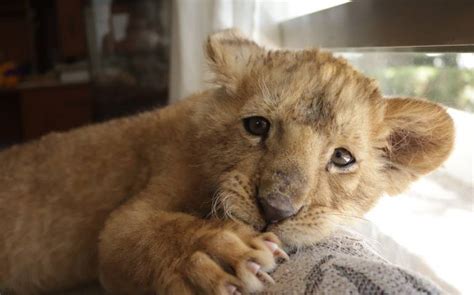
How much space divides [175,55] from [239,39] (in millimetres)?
1237

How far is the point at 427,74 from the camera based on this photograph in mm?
1267

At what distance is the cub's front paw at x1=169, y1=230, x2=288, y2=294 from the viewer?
88 cm

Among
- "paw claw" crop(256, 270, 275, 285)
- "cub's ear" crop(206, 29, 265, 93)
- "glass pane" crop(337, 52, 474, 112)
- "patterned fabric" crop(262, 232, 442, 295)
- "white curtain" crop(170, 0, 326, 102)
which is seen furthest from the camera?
"white curtain" crop(170, 0, 326, 102)

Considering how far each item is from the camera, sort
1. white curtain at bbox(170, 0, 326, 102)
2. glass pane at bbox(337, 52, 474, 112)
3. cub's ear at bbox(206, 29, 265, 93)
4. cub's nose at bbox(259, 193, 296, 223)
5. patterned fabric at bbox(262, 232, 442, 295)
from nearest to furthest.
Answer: patterned fabric at bbox(262, 232, 442, 295)
cub's nose at bbox(259, 193, 296, 223)
glass pane at bbox(337, 52, 474, 112)
cub's ear at bbox(206, 29, 265, 93)
white curtain at bbox(170, 0, 326, 102)

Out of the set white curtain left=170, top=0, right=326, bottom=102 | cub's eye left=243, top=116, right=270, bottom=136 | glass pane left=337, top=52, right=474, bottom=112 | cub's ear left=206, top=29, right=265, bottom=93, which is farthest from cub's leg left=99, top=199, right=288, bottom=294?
white curtain left=170, top=0, right=326, bottom=102

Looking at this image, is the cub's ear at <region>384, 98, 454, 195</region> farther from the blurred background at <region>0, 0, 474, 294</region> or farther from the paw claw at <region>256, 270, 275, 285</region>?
the paw claw at <region>256, 270, 275, 285</region>

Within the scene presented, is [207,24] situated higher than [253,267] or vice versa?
[207,24]

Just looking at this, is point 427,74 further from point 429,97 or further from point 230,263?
point 230,263

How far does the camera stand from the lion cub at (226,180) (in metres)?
1.00

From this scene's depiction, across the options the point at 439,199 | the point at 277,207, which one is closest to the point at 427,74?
the point at 439,199

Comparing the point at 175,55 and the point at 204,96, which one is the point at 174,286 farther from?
the point at 175,55

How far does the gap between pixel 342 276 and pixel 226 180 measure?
38 cm

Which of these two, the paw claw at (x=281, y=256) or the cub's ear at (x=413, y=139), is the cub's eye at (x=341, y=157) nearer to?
the cub's ear at (x=413, y=139)

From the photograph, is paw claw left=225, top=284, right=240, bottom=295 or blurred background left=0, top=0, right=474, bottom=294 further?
blurred background left=0, top=0, right=474, bottom=294
